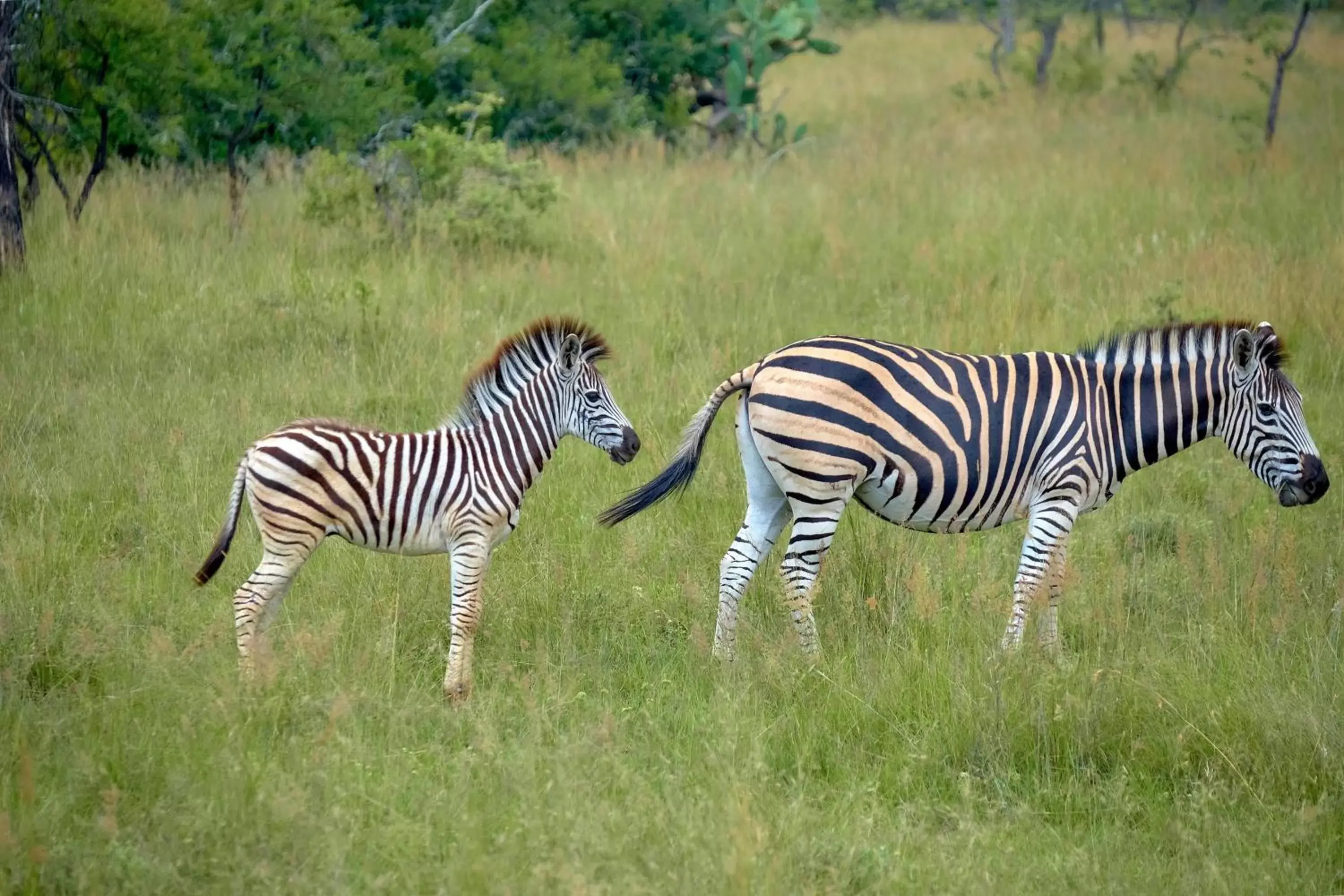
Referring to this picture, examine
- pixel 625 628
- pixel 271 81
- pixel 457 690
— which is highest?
pixel 271 81

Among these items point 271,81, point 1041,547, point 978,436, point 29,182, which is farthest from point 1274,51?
point 29,182

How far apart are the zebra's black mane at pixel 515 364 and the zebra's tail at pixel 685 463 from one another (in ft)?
1.69

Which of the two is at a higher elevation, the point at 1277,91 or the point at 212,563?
the point at 1277,91

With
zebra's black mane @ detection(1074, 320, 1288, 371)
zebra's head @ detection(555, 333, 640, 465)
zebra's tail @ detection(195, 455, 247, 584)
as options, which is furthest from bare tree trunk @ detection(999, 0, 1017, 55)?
zebra's tail @ detection(195, 455, 247, 584)

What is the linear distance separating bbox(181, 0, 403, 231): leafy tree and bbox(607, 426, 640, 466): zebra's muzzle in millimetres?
6545

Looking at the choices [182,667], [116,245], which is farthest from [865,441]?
[116,245]

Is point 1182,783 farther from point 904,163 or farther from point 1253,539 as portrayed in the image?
point 904,163

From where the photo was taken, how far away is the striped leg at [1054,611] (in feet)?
18.1

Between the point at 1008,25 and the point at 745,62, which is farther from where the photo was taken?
the point at 1008,25

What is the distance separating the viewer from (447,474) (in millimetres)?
5324

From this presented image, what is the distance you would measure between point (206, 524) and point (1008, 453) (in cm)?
375

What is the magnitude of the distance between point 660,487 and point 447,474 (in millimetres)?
961

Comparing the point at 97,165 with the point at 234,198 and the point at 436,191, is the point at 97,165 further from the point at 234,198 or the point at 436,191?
the point at 436,191

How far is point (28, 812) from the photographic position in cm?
405
